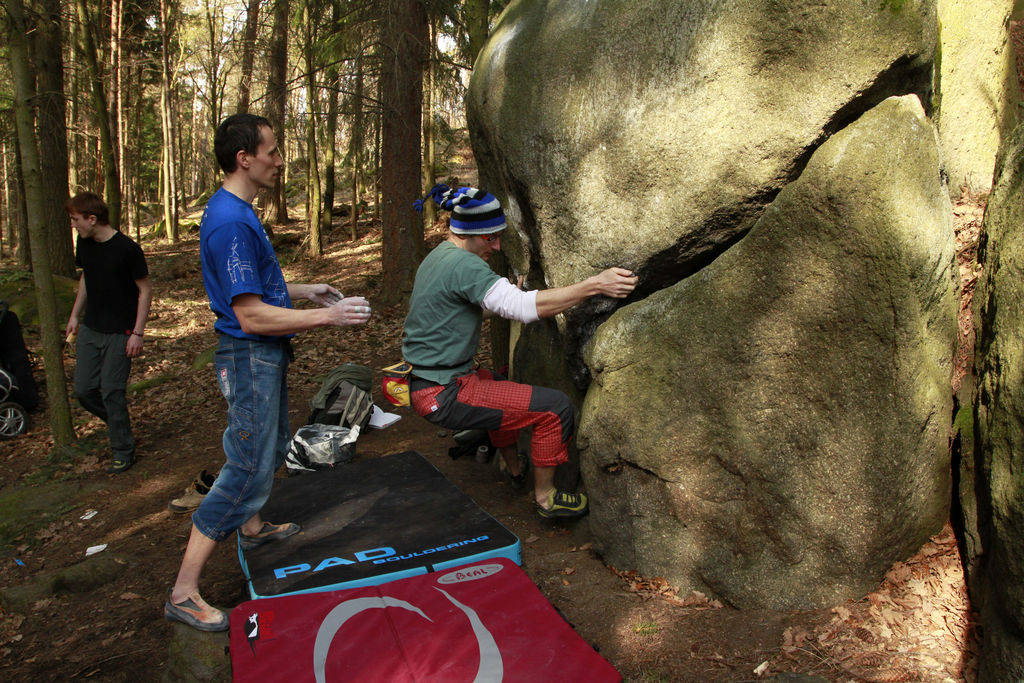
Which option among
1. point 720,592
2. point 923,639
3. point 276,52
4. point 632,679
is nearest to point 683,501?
point 720,592

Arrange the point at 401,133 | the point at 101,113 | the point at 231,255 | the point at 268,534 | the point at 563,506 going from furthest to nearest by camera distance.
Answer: the point at 101,113 → the point at 401,133 → the point at 563,506 → the point at 268,534 → the point at 231,255

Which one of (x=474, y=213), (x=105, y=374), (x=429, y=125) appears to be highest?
(x=429, y=125)

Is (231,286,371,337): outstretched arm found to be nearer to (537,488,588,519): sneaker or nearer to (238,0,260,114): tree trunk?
(537,488,588,519): sneaker

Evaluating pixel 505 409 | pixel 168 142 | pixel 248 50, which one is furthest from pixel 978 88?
pixel 168 142

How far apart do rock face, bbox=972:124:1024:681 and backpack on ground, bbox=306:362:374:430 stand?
5.00 m

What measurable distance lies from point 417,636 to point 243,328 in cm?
168

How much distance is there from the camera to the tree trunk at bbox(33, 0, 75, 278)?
1156cm

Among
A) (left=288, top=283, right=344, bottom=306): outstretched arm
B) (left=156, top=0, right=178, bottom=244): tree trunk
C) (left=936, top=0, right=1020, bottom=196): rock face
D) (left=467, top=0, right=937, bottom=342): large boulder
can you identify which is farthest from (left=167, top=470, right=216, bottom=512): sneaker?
(left=156, top=0, right=178, bottom=244): tree trunk

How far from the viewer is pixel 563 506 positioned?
459 cm

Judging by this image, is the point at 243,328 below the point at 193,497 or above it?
above

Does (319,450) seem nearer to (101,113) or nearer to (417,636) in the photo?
(417,636)

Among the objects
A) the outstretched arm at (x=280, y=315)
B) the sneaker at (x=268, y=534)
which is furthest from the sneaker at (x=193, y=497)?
the outstretched arm at (x=280, y=315)

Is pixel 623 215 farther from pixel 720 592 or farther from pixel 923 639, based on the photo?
pixel 923 639

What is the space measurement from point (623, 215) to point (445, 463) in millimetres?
2952
